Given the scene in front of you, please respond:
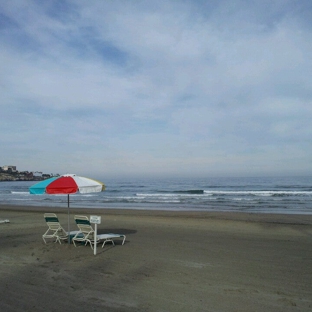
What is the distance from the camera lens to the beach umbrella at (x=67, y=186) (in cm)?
716

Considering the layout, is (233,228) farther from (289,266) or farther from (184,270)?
(184,270)

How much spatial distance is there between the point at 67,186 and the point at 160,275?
313 cm

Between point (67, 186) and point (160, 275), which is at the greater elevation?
point (67, 186)

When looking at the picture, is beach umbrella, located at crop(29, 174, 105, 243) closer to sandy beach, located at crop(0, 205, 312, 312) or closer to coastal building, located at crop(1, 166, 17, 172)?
sandy beach, located at crop(0, 205, 312, 312)

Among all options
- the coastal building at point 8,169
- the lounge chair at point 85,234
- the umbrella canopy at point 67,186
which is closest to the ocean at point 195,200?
the lounge chair at point 85,234

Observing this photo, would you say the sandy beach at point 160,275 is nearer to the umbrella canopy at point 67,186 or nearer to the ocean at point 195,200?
the umbrella canopy at point 67,186

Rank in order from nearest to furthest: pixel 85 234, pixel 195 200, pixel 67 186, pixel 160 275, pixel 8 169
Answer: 1. pixel 160 275
2. pixel 67 186
3. pixel 85 234
4. pixel 195 200
5. pixel 8 169

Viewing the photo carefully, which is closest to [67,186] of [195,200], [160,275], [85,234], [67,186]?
[67,186]

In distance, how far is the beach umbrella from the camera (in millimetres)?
7155

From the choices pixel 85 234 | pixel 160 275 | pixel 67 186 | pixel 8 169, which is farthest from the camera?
pixel 8 169

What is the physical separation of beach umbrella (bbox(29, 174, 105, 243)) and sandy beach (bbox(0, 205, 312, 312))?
4.83ft

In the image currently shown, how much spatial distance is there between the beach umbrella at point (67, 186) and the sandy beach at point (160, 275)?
1472 mm

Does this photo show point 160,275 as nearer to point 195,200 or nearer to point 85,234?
point 85,234

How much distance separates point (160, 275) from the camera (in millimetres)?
5484
